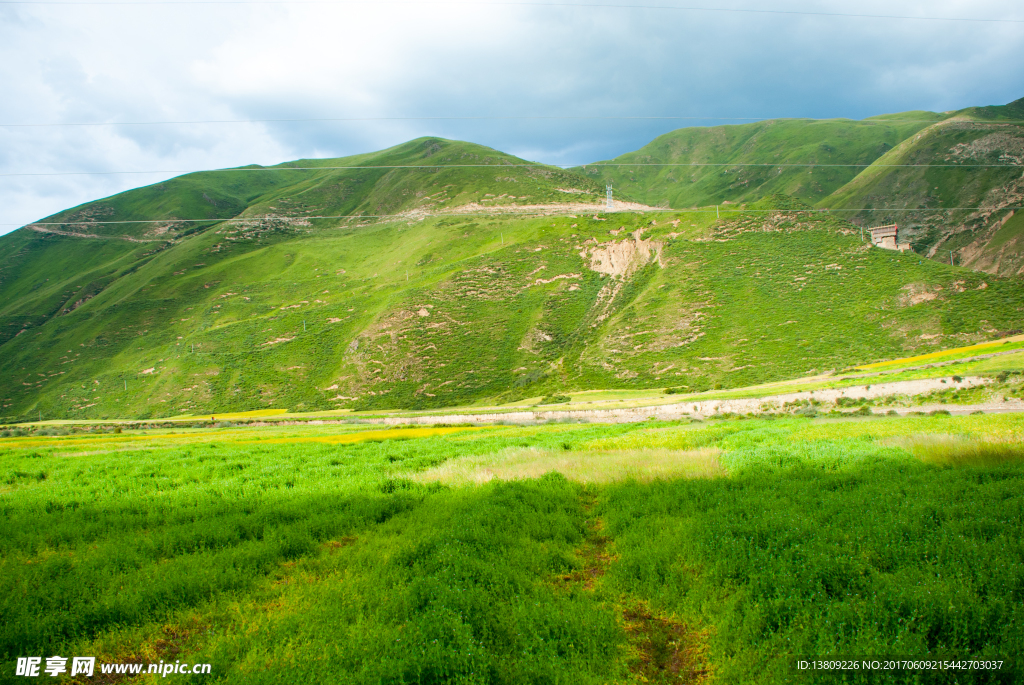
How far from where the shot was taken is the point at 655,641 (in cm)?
476

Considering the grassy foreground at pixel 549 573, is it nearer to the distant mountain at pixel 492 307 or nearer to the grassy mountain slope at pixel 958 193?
the distant mountain at pixel 492 307

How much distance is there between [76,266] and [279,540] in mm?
201663

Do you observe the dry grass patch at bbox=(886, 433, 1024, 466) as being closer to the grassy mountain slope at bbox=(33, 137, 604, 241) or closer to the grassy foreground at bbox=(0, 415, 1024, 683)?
the grassy foreground at bbox=(0, 415, 1024, 683)

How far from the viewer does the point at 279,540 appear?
23.7 ft

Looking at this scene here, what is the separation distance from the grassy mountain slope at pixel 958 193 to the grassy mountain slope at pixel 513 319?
54.6 m

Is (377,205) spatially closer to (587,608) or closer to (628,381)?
(628,381)

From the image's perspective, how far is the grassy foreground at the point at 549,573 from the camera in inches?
165

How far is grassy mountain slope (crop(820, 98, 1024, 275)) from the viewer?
94.6 metres

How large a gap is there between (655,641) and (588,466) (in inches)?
272

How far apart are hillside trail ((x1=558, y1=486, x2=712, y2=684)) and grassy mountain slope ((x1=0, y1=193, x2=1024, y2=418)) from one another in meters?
46.3

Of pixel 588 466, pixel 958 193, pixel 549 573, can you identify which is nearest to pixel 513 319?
pixel 588 466

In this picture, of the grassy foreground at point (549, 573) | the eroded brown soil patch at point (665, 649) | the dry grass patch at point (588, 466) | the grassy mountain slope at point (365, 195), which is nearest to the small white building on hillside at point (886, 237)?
the grassy mountain slope at point (365, 195)

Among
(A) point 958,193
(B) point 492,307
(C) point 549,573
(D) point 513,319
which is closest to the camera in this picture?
(C) point 549,573

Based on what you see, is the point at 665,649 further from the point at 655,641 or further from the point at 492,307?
the point at 492,307
